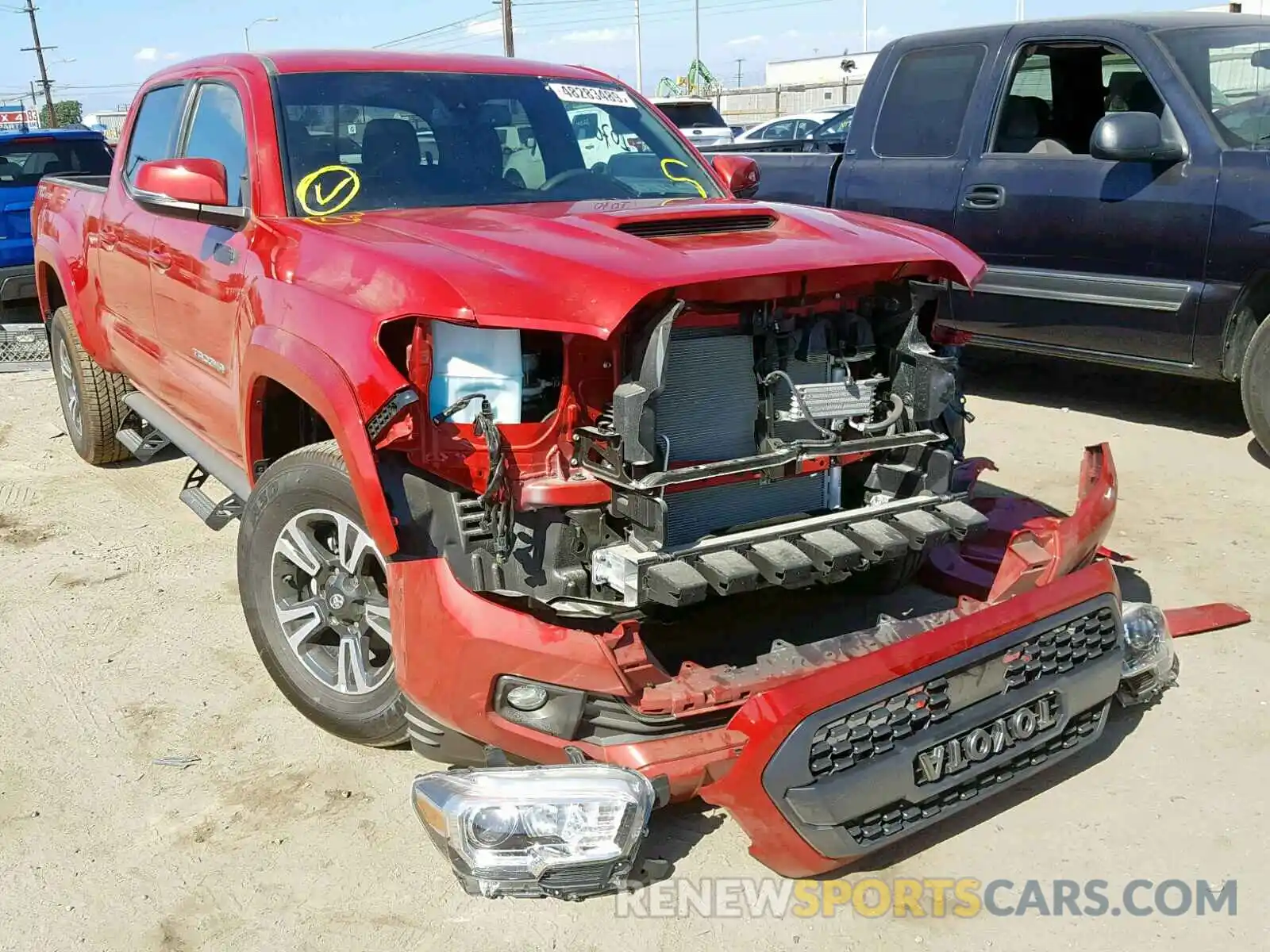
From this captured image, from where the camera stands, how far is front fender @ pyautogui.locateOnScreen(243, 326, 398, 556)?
2799mm

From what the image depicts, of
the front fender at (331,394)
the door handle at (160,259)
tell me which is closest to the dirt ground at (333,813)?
the front fender at (331,394)

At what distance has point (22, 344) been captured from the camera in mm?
9023

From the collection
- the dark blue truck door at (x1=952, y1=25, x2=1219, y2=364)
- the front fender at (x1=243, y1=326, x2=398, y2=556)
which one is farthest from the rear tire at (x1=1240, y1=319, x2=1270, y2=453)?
the front fender at (x1=243, y1=326, x2=398, y2=556)

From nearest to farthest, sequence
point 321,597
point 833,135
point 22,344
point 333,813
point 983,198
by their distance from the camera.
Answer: point 333,813 < point 321,597 < point 983,198 < point 22,344 < point 833,135

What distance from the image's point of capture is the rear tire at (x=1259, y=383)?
17.8 feet

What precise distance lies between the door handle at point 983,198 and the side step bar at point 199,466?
4.18 metres

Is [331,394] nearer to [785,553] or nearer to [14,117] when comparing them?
[785,553]

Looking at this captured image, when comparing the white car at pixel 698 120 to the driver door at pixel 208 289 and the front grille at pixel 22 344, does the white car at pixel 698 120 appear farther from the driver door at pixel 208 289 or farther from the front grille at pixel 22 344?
the driver door at pixel 208 289

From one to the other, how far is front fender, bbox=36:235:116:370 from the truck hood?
2553 mm

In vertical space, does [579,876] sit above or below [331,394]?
below

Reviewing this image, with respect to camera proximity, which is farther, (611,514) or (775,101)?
(775,101)

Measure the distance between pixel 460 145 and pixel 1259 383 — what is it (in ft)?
12.5

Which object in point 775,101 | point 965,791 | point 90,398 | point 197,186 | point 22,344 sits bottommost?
point 775,101

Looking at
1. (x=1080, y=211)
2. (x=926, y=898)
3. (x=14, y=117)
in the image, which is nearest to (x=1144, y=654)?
(x=926, y=898)
